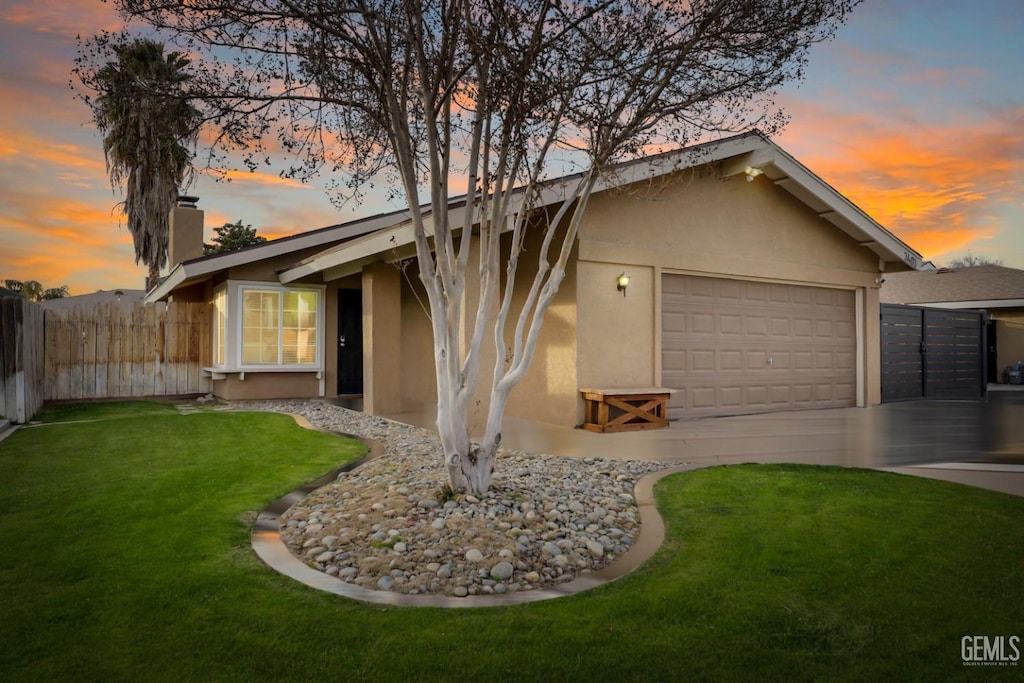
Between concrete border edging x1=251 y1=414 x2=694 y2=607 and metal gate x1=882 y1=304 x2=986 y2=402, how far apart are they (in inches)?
416

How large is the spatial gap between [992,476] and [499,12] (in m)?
5.51

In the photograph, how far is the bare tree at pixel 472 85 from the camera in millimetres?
4340

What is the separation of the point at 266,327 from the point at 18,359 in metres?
4.03

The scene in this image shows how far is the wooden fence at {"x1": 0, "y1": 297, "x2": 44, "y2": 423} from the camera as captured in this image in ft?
26.8

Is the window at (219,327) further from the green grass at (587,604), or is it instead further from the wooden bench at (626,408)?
the green grass at (587,604)

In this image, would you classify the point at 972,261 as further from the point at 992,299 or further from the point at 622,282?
the point at 622,282

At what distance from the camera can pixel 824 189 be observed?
1062 centimetres

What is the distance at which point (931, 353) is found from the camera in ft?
45.4

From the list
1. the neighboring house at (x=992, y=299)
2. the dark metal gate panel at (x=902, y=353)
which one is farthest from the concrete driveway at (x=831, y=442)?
the neighboring house at (x=992, y=299)

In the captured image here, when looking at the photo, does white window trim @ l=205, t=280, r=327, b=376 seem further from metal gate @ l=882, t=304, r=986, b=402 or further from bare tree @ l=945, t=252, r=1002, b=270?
bare tree @ l=945, t=252, r=1002, b=270

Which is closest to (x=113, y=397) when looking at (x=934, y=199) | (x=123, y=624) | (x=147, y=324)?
(x=147, y=324)

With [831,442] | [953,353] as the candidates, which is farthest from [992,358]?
Result: [831,442]

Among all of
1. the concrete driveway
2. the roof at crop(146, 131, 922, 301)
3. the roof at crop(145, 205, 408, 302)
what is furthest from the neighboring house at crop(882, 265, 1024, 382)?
the roof at crop(145, 205, 408, 302)

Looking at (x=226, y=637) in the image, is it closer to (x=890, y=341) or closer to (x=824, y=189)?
(x=824, y=189)
